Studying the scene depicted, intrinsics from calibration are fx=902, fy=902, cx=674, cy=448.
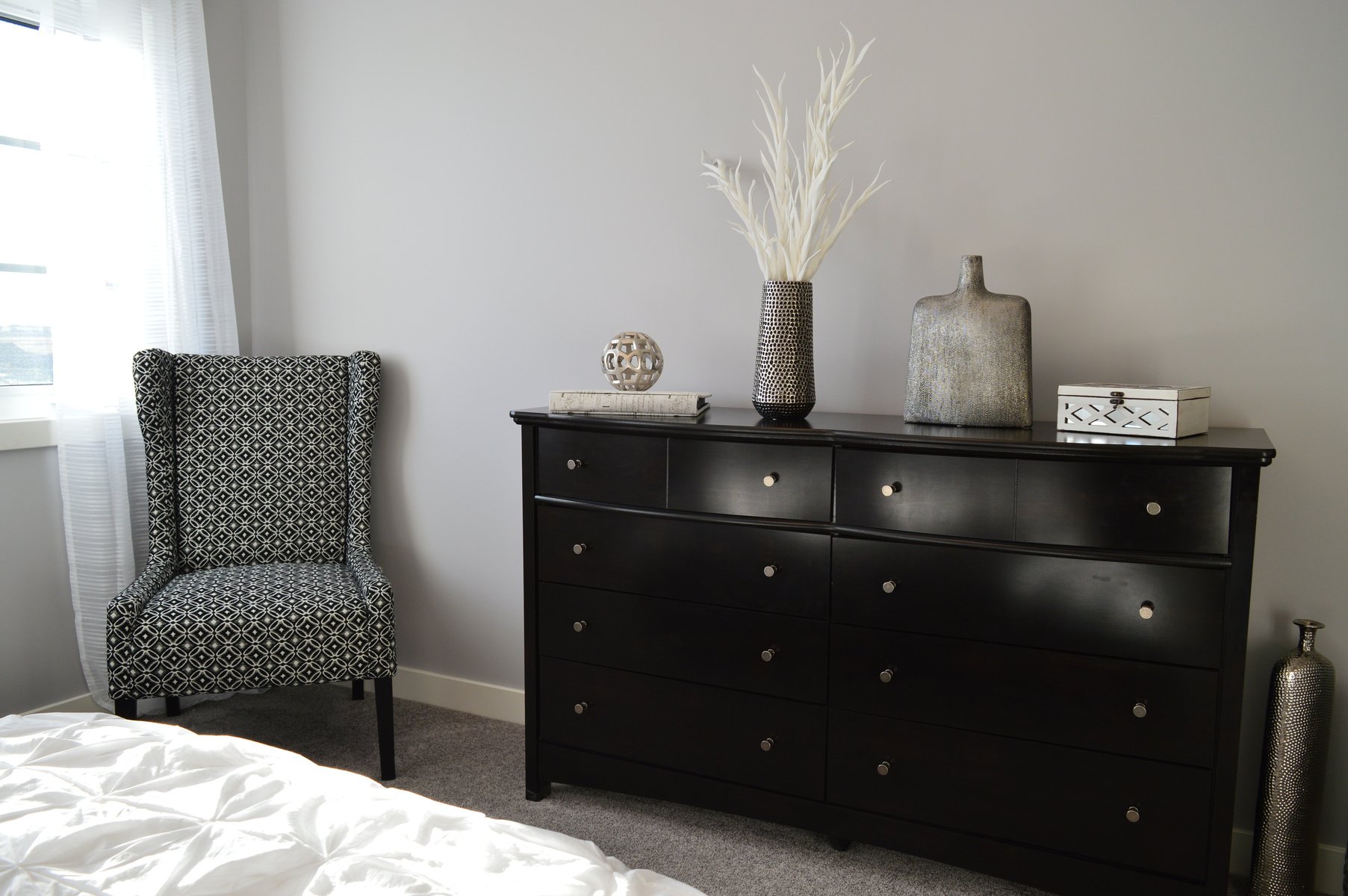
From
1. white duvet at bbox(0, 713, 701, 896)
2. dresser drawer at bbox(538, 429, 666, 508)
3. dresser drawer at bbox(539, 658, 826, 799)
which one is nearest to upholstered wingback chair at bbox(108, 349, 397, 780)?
dresser drawer at bbox(539, 658, 826, 799)

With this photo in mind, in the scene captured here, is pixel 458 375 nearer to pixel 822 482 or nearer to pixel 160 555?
pixel 160 555

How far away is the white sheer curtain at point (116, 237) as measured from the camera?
2570mm

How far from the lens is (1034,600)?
177 centimetres

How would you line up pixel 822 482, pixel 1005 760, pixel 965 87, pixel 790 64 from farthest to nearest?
pixel 790 64 < pixel 965 87 < pixel 822 482 < pixel 1005 760

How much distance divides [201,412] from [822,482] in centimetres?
193

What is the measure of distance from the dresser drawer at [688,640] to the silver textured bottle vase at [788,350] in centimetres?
48

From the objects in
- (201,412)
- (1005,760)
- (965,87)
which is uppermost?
(965,87)

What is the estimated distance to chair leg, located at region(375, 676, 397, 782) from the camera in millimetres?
2393

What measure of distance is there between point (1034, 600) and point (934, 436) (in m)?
0.37

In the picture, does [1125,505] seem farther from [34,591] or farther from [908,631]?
[34,591]

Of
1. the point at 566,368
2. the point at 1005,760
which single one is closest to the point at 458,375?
the point at 566,368

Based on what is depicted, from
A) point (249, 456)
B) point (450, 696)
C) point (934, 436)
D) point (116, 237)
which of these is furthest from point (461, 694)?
point (934, 436)

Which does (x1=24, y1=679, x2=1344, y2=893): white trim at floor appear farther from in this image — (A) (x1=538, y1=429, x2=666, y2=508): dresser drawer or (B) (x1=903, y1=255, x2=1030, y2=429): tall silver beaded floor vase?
(B) (x1=903, y1=255, x2=1030, y2=429): tall silver beaded floor vase

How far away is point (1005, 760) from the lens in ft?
5.96
